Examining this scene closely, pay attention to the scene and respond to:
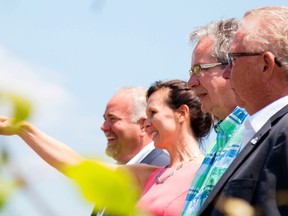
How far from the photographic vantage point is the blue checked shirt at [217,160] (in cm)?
318

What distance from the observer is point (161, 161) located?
5.53 m

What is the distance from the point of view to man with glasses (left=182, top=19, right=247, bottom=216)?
321 cm

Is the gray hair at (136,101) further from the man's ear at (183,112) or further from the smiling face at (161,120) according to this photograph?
the man's ear at (183,112)

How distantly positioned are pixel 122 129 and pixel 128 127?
60 mm

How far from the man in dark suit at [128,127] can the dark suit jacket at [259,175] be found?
3050mm

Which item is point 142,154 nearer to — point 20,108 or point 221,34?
point 221,34

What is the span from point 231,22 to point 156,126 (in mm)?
894

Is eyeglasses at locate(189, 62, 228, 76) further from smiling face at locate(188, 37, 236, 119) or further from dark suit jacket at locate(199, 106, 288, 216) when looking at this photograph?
dark suit jacket at locate(199, 106, 288, 216)

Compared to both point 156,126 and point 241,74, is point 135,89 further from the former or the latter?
point 241,74

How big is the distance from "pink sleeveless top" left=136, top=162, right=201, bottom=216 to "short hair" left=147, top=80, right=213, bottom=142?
0.49 metres

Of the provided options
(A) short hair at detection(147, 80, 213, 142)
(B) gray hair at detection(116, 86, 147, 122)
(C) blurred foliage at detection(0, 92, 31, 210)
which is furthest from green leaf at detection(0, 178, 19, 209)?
(B) gray hair at detection(116, 86, 147, 122)

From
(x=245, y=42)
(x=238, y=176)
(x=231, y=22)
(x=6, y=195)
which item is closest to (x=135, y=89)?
(x=231, y=22)

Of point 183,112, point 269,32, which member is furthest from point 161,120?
point 269,32

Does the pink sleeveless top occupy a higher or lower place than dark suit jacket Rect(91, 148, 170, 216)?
higher
